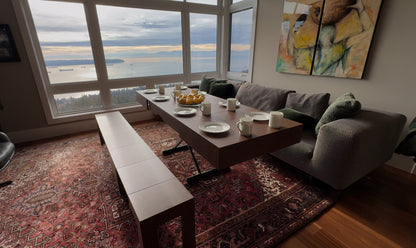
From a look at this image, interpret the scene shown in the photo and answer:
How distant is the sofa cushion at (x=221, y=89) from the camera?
3.06 m

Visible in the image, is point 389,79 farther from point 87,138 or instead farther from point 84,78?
point 84,78

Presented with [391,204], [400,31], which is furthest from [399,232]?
[400,31]

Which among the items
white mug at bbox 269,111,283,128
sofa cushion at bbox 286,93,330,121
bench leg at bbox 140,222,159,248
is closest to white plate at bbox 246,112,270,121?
white mug at bbox 269,111,283,128

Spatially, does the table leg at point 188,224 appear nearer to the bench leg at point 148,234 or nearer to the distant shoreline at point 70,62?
the bench leg at point 148,234

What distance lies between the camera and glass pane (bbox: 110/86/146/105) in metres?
3.56

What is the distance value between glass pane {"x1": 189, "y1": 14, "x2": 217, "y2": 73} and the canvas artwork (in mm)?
1728

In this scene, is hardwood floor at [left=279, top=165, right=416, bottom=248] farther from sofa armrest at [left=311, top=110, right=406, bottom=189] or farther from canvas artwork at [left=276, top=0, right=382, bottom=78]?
canvas artwork at [left=276, top=0, right=382, bottom=78]

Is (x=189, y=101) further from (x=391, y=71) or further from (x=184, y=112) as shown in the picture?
(x=391, y=71)

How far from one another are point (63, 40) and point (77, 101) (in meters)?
0.99

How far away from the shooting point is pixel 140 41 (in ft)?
12.0

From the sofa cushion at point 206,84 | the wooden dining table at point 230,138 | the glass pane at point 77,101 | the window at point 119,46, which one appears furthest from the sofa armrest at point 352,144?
the glass pane at point 77,101

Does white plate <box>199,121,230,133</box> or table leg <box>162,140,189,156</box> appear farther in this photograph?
table leg <box>162,140,189,156</box>

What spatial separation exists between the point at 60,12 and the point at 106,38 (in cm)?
67

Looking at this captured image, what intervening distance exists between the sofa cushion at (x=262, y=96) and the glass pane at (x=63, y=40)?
8.62ft
